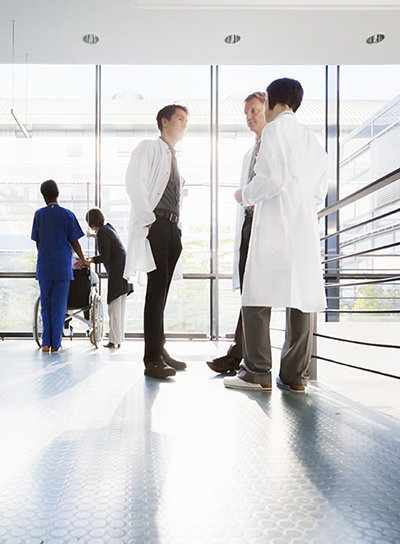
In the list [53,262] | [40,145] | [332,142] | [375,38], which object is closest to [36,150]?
[40,145]

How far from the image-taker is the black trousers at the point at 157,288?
227 cm

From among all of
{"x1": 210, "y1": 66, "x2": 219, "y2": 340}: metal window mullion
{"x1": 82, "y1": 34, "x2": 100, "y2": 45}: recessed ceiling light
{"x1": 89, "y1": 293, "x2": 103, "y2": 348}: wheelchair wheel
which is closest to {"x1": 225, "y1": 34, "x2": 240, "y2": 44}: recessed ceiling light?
{"x1": 210, "y1": 66, "x2": 219, "y2": 340}: metal window mullion

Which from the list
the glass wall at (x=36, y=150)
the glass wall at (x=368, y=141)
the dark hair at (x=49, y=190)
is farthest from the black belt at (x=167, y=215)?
the glass wall at (x=368, y=141)

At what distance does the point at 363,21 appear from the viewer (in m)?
4.21

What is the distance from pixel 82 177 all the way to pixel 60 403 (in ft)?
14.3

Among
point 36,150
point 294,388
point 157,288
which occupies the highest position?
point 36,150

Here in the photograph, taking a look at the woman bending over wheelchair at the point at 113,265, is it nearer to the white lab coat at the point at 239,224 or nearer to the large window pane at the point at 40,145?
the large window pane at the point at 40,145

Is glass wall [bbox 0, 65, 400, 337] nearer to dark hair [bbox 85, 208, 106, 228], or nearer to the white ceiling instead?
the white ceiling

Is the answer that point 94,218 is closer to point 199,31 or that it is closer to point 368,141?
point 199,31

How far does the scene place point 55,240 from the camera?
140 inches

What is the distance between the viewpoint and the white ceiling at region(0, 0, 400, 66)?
13.0 feet

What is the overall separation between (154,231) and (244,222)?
1.55ft

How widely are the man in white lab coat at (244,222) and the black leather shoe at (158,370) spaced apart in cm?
29

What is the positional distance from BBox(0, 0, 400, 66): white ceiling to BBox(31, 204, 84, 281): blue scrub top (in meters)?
1.90
